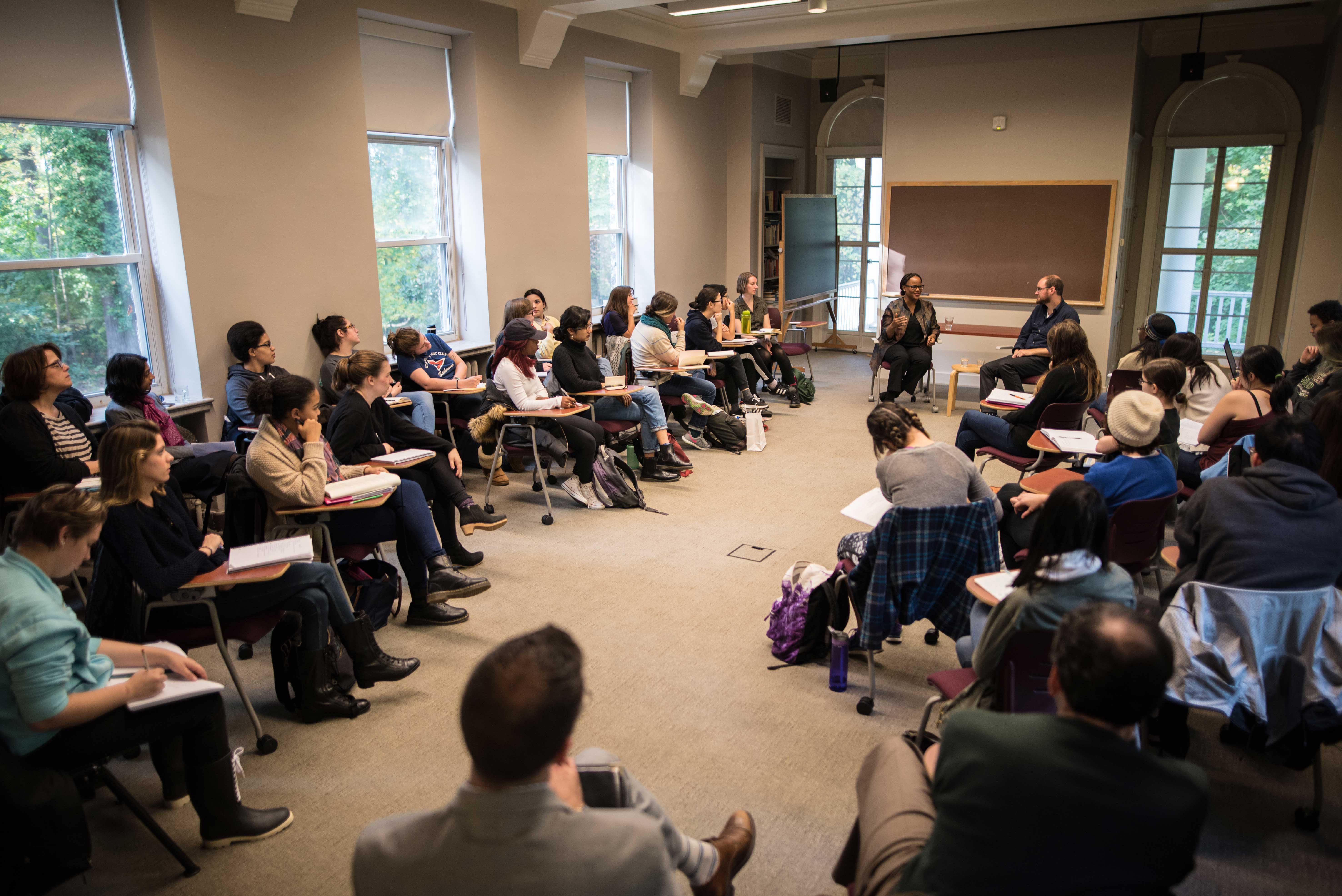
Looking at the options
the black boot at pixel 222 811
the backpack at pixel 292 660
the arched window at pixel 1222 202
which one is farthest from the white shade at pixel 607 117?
the black boot at pixel 222 811

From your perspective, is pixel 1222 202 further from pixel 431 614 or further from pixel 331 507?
pixel 331 507

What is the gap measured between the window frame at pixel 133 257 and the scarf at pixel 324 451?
1863mm

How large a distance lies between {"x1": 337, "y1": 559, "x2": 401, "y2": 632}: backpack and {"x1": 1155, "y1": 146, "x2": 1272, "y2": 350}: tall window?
32.1 ft

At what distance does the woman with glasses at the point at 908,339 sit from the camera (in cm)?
866

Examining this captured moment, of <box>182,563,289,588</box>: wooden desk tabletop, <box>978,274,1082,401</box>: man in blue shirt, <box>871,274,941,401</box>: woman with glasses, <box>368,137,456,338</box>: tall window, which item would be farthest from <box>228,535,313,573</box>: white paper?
<box>871,274,941,401</box>: woman with glasses

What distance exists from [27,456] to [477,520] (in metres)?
2.05

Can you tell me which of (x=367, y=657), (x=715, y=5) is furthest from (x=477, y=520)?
(x=715, y=5)

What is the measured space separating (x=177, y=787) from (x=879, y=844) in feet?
7.45

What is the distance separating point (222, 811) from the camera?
2648 mm

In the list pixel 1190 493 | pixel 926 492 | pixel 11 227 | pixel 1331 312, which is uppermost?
pixel 11 227

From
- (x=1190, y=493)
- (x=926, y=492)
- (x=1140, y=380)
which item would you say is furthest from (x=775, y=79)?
(x=926, y=492)

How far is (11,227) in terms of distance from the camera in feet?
15.6

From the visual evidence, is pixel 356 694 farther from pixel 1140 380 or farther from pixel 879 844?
pixel 1140 380

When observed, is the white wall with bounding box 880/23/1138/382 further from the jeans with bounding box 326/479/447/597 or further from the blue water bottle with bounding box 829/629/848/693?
the jeans with bounding box 326/479/447/597
